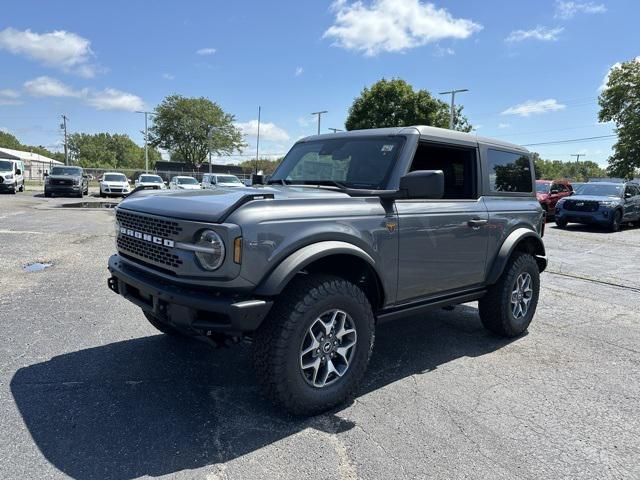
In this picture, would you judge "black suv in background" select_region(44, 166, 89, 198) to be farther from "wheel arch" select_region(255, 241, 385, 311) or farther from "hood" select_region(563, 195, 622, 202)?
"wheel arch" select_region(255, 241, 385, 311)

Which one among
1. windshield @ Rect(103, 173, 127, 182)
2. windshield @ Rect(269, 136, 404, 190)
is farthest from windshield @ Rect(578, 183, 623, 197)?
windshield @ Rect(103, 173, 127, 182)

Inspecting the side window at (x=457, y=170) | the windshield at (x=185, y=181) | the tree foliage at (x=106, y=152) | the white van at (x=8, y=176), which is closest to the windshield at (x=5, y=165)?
the white van at (x=8, y=176)

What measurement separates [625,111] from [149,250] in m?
41.4

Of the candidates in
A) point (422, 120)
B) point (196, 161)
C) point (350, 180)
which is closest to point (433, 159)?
point (350, 180)

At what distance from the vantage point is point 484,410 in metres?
3.30

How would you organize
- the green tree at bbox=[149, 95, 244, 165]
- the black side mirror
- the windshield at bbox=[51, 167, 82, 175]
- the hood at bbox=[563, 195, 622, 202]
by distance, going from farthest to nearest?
the green tree at bbox=[149, 95, 244, 165] < the windshield at bbox=[51, 167, 82, 175] < the hood at bbox=[563, 195, 622, 202] < the black side mirror

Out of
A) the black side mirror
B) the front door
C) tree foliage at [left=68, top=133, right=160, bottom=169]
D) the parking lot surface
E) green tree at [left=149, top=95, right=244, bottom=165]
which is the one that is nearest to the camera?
the parking lot surface

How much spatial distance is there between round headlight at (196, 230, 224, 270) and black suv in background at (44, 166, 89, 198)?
25165 millimetres

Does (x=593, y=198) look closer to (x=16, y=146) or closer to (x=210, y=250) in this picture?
(x=210, y=250)

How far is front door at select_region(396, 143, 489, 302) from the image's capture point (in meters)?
3.63

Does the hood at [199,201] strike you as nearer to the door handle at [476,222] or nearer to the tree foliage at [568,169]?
the door handle at [476,222]

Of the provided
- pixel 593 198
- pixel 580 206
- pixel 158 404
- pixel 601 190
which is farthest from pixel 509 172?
pixel 601 190

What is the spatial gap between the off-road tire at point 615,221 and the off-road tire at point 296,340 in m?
16.2

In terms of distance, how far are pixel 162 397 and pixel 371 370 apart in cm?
165
